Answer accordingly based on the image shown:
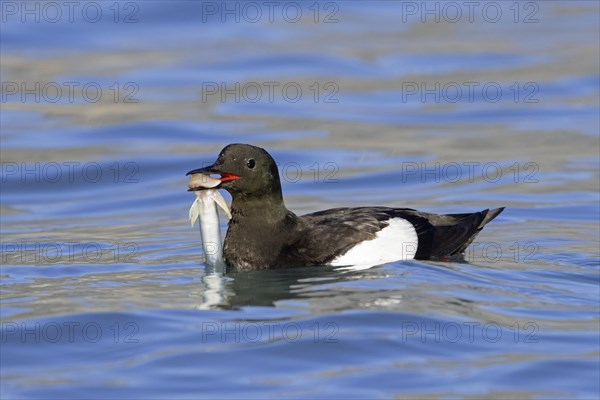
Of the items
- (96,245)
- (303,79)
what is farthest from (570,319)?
(303,79)

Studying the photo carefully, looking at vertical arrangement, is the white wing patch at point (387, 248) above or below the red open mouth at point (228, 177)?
below

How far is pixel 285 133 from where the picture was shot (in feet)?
60.7

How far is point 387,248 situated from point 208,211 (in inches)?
59.4

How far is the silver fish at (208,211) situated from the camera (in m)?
10.8

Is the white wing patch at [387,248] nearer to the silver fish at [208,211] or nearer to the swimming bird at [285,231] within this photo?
the swimming bird at [285,231]

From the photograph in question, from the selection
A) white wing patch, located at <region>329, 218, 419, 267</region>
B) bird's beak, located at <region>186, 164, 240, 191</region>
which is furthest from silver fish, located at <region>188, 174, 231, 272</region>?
white wing patch, located at <region>329, 218, 419, 267</region>

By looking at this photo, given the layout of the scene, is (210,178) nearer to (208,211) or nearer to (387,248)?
(208,211)

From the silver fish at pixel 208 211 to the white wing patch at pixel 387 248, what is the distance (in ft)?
3.19

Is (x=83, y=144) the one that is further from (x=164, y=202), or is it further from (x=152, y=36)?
(x=152, y=36)

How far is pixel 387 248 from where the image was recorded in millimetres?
11141

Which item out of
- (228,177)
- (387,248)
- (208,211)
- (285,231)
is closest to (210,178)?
(228,177)

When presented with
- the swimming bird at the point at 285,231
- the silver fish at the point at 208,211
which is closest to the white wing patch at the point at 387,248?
the swimming bird at the point at 285,231

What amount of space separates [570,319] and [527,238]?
3187 millimetres

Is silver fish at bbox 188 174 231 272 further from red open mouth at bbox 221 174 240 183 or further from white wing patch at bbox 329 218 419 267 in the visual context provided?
white wing patch at bbox 329 218 419 267
